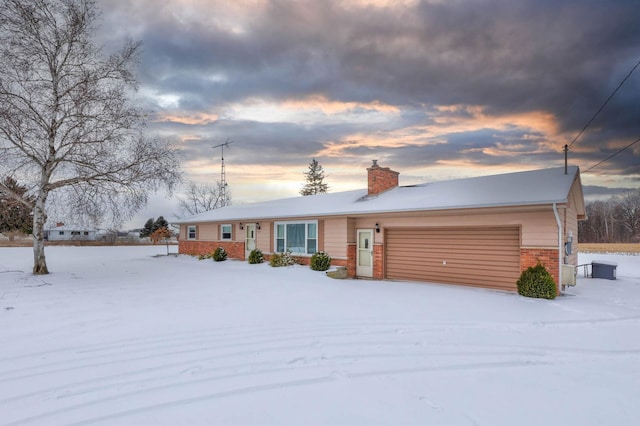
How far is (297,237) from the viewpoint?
53.3 ft

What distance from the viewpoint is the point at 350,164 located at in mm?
23781

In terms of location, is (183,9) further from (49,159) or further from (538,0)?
(538,0)

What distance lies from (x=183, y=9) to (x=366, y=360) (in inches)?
461

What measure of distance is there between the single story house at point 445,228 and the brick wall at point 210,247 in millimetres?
2414

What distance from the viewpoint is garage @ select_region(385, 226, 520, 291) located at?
34.6 feet

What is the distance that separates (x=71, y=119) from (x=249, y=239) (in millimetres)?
9416

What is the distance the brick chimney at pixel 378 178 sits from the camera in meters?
15.1

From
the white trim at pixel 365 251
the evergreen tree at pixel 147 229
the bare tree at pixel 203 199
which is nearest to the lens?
the white trim at pixel 365 251

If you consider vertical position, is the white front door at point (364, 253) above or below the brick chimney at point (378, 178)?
below

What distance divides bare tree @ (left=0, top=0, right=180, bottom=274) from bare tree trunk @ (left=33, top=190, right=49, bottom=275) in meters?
0.03

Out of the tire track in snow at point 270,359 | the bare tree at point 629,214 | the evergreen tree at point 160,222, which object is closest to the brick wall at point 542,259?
the tire track in snow at point 270,359

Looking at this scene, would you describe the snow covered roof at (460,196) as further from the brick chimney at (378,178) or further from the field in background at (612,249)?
the field in background at (612,249)

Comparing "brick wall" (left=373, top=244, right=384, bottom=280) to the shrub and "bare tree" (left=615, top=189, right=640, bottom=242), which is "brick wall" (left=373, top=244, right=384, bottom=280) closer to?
the shrub

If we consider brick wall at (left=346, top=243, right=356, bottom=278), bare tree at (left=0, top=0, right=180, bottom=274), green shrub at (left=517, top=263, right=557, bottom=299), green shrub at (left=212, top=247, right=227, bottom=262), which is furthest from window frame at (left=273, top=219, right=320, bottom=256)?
green shrub at (left=517, top=263, right=557, bottom=299)
